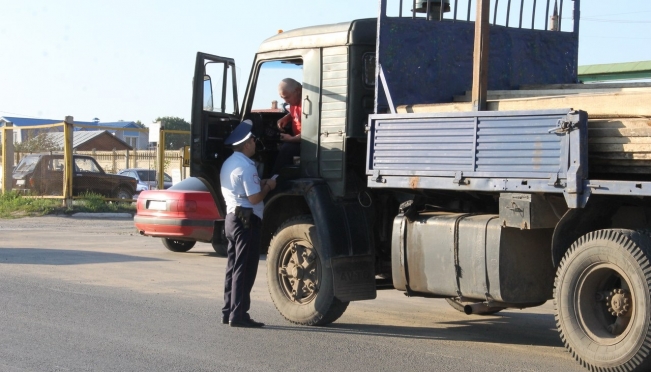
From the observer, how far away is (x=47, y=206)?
24312 mm

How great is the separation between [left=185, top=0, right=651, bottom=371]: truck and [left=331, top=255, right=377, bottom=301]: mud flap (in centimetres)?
1

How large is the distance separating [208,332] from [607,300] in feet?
11.0

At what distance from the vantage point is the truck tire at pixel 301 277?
27.0ft

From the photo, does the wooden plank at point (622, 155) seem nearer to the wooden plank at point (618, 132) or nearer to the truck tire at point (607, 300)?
the wooden plank at point (618, 132)

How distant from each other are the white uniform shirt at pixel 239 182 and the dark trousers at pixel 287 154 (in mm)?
493

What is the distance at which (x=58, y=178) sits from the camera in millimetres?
25141

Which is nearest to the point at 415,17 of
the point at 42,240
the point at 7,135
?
the point at 42,240

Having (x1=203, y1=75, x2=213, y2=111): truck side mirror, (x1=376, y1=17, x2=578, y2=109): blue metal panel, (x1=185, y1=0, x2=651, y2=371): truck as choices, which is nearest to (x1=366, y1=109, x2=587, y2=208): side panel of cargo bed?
(x1=185, y1=0, x2=651, y2=371): truck

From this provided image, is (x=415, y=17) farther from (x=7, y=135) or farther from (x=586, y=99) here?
(x=7, y=135)

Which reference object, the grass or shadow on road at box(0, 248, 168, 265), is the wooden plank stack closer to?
shadow on road at box(0, 248, 168, 265)

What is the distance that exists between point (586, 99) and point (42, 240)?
1292cm

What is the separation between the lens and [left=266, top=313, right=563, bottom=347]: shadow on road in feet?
25.8

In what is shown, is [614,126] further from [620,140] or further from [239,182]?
[239,182]

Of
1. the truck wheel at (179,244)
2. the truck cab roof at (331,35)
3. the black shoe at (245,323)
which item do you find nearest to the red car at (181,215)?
the truck wheel at (179,244)
